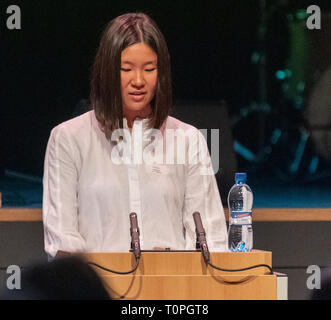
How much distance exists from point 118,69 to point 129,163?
0.31 m

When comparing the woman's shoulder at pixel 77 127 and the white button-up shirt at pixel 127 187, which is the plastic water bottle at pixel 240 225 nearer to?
the white button-up shirt at pixel 127 187

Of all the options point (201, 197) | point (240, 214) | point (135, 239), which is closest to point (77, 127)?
point (201, 197)

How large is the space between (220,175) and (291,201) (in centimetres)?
36

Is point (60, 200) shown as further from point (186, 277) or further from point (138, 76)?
point (186, 277)

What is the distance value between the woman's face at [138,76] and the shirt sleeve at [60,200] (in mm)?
248

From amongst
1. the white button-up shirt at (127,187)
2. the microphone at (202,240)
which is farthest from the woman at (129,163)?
the microphone at (202,240)

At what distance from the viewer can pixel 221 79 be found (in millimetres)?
3352

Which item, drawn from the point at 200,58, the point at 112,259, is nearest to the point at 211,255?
the point at 112,259

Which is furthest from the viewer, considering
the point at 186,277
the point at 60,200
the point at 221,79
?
the point at 221,79

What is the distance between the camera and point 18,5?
3.23 m

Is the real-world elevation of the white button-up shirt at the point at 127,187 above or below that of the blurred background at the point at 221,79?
below

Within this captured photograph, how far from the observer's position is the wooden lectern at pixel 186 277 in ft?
5.78
